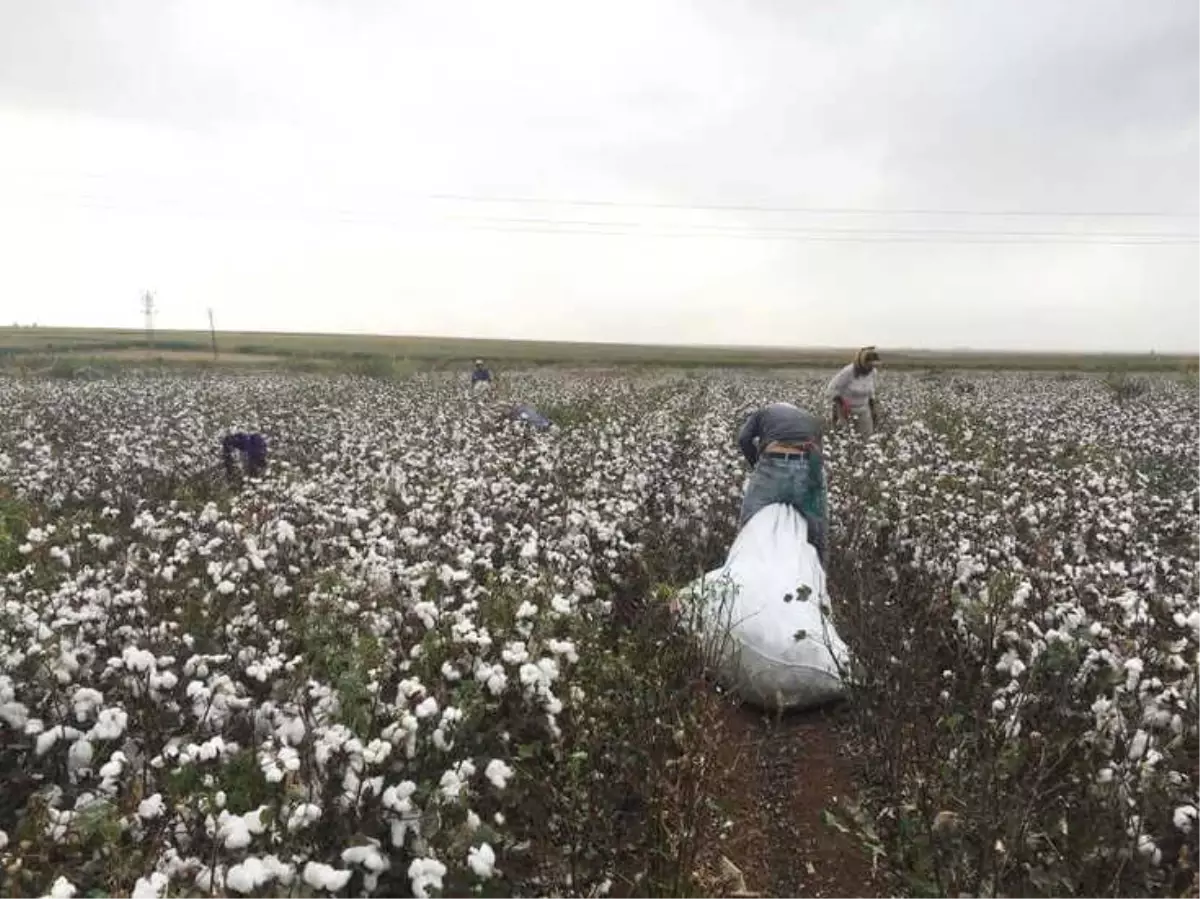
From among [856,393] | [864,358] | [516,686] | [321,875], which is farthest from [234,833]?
[856,393]

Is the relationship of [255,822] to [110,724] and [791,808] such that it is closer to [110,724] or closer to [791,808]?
Answer: [110,724]

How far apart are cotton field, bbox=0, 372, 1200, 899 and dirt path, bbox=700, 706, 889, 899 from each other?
0.22 m

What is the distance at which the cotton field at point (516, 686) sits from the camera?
9.62ft

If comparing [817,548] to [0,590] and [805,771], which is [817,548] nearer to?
[805,771]

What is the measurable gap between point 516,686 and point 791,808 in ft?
5.66

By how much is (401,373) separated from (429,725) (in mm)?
34314

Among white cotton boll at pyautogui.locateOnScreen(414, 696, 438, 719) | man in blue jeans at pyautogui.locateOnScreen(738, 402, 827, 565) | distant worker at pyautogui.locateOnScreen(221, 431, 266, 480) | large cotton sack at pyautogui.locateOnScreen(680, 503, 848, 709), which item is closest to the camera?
white cotton boll at pyautogui.locateOnScreen(414, 696, 438, 719)

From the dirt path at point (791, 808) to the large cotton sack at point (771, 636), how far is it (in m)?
0.19

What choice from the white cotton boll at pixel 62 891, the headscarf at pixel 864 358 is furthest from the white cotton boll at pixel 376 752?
the headscarf at pixel 864 358

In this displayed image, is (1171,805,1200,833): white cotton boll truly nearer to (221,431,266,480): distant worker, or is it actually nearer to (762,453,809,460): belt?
(762,453,809,460): belt

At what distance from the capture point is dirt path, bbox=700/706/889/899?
416 centimetres

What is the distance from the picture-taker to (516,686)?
4098 millimetres

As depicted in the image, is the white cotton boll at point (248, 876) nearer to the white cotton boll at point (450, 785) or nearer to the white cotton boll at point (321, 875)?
the white cotton boll at point (321, 875)

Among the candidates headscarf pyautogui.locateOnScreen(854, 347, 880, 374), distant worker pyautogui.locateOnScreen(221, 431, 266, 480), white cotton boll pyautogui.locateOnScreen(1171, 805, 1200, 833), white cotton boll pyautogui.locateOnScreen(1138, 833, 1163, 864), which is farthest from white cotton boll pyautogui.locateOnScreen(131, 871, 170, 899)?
headscarf pyautogui.locateOnScreen(854, 347, 880, 374)
